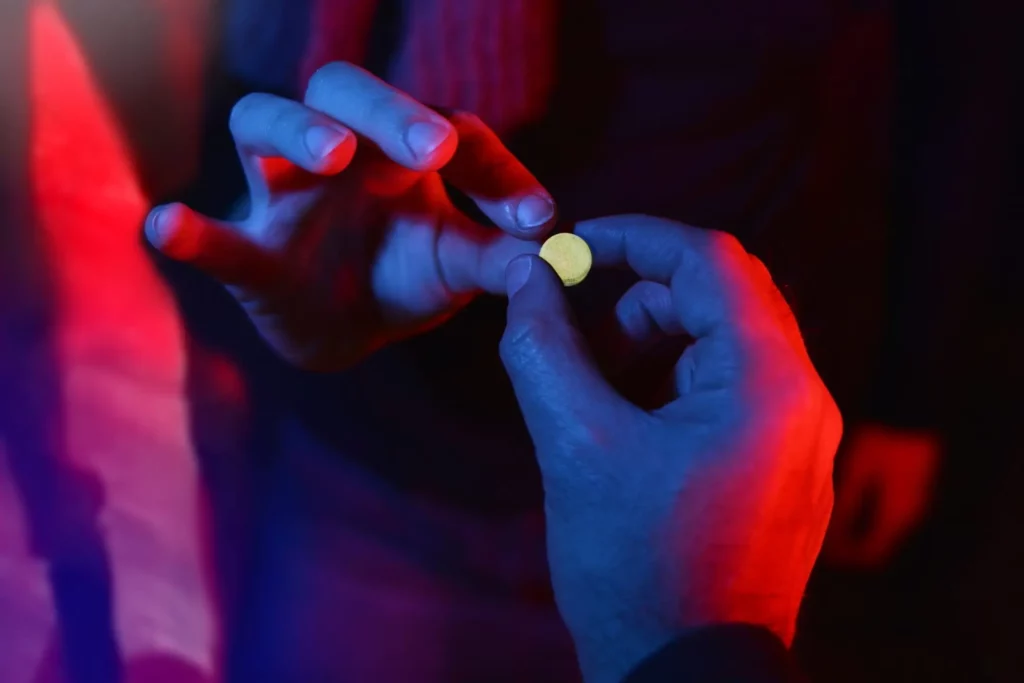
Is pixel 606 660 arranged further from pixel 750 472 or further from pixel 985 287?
pixel 985 287

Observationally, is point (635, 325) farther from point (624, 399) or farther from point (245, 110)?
point (245, 110)

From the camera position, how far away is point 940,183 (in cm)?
68

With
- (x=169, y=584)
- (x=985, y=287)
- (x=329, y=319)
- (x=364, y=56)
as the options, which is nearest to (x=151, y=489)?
(x=169, y=584)

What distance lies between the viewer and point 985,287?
822 millimetres

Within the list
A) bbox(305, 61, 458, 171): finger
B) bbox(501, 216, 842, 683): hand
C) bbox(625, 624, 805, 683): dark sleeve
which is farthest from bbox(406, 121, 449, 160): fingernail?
bbox(625, 624, 805, 683): dark sleeve

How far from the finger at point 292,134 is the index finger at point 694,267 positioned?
A: 16 centimetres

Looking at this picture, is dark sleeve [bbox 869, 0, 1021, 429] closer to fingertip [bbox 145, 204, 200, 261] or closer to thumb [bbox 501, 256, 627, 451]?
thumb [bbox 501, 256, 627, 451]

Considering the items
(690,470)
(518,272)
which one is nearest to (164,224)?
(518,272)

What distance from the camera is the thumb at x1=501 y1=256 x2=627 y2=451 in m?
0.40

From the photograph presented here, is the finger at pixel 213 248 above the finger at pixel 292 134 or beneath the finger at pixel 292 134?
beneath

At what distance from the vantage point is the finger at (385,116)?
1.46ft

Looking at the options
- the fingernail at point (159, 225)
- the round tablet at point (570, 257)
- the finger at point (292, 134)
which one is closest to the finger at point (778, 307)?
the round tablet at point (570, 257)

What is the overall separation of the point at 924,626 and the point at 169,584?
833mm

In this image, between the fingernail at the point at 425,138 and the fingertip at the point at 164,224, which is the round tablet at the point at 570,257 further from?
the fingertip at the point at 164,224
